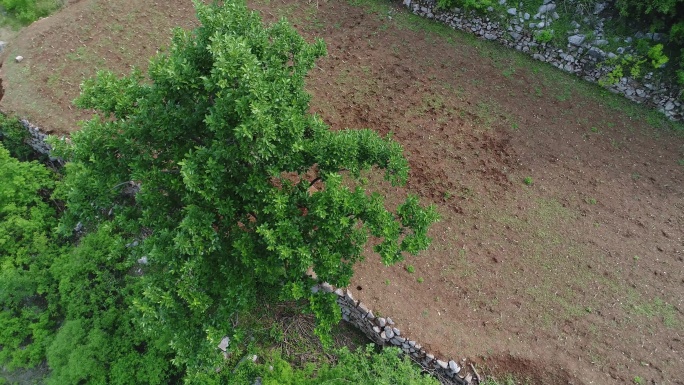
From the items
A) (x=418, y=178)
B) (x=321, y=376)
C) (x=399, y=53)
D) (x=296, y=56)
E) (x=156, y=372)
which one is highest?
(x=296, y=56)

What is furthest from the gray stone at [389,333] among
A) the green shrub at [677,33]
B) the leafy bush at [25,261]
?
the green shrub at [677,33]

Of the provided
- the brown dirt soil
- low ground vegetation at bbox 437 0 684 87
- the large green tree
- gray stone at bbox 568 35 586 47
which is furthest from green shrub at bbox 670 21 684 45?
the large green tree

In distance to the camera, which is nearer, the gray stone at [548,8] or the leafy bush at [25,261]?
the leafy bush at [25,261]

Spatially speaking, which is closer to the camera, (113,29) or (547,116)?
(547,116)

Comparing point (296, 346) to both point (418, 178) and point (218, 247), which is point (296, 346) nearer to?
point (218, 247)

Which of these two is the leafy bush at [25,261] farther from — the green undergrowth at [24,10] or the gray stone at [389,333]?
the gray stone at [389,333]

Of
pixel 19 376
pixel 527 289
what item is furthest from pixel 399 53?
pixel 19 376

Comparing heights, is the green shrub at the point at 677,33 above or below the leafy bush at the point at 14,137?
above

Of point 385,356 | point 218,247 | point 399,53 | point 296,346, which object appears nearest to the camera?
point 218,247
